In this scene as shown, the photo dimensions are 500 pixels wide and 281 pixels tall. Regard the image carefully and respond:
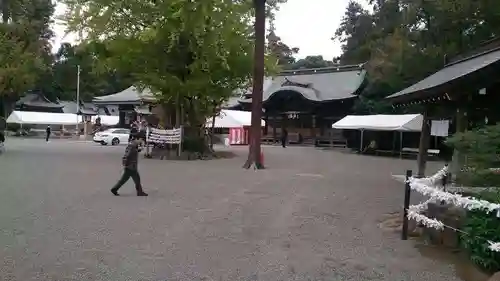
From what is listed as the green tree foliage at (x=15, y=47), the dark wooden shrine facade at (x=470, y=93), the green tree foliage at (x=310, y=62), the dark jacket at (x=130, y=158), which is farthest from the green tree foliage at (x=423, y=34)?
the green tree foliage at (x=310, y=62)

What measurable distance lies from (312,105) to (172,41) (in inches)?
908

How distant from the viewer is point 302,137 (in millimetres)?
46281

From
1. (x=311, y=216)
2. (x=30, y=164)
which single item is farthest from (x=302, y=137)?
(x=311, y=216)

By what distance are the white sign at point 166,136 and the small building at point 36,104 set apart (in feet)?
125

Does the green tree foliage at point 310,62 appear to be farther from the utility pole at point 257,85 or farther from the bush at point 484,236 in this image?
the bush at point 484,236

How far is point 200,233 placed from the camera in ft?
25.2

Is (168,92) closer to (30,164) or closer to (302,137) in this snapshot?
(30,164)

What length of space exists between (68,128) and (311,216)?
5198cm

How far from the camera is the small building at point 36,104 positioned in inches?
2234

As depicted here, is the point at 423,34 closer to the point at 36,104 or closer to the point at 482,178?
the point at 482,178

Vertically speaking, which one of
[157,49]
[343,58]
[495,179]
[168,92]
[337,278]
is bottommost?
[337,278]

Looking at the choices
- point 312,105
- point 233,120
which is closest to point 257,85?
point 233,120

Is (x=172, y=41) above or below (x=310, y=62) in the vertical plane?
below

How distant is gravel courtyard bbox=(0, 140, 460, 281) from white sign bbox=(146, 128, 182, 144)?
10053 millimetres
